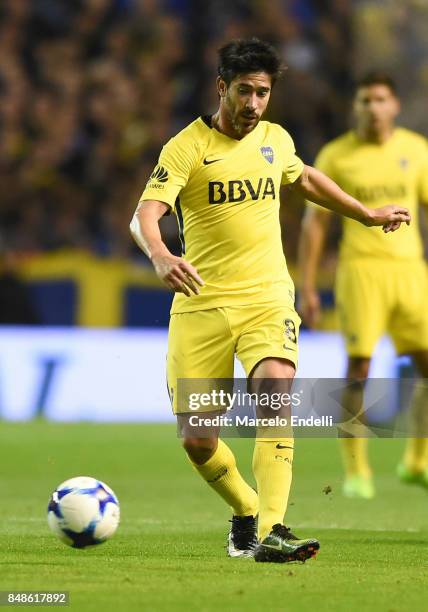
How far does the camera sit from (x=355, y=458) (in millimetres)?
9938

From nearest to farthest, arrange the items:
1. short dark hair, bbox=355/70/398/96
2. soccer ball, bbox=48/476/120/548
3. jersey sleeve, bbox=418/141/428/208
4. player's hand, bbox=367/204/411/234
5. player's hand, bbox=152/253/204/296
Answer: player's hand, bbox=152/253/204/296 → soccer ball, bbox=48/476/120/548 → player's hand, bbox=367/204/411/234 → short dark hair, bbox=355/70/398/96 → jersey sleeve, bbox=418/141/428/208

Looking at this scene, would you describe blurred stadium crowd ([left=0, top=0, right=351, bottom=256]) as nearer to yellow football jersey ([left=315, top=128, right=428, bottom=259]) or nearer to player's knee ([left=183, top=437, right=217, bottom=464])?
yellow football jersey ([left=315, top=128, right=428, bottom=259])

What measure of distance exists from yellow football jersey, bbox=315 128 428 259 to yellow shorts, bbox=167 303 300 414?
10.8ft

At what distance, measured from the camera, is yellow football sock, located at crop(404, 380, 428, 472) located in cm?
1011

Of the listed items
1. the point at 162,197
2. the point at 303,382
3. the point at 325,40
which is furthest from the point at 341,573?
the point at 325,40

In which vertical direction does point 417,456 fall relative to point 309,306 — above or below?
below

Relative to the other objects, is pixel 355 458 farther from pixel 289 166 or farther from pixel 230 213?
pixel 230 213

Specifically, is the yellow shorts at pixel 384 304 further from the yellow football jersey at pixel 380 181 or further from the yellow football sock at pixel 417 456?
the yellow football sock at pixel 417 456

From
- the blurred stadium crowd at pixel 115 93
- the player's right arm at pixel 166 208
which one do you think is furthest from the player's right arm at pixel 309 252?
the blurred stadium crowd at pixel 115 93

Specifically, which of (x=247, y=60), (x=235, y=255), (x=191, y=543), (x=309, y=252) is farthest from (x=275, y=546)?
(x=309, y=252)

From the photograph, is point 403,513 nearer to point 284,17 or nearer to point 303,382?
point 303,382

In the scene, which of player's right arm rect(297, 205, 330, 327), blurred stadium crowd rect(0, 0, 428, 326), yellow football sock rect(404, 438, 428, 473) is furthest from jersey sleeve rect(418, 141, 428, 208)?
blurred stadium crowd rect(0, 0, 428, 326)

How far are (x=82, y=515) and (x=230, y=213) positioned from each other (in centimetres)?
150

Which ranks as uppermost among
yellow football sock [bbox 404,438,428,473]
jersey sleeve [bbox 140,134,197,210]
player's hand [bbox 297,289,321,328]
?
jersey sleeve [bbox 140,134,197,210]
